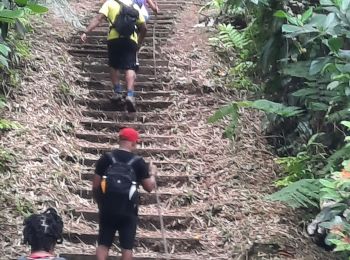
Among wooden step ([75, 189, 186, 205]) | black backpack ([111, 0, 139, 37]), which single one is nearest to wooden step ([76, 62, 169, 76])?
black backpack ([111, 0, 139, 37])

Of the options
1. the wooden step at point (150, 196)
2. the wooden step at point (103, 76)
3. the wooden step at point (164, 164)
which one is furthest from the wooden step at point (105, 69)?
the wooden step at point (150, 196)

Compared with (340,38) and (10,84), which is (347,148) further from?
(10,84)

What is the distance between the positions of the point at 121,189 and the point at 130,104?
3.60 metres

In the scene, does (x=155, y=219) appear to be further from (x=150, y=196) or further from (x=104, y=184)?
(x=104, y=184)

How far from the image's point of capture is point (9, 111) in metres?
8.51

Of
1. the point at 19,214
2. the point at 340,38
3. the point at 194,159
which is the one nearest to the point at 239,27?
the point at 194,159

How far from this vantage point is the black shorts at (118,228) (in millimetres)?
5812

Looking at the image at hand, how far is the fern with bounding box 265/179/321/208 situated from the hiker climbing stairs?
3.22 feet

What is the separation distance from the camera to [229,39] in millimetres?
10789

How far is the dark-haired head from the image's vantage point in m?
4.10

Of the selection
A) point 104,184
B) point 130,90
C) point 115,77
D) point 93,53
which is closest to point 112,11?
point 115,77

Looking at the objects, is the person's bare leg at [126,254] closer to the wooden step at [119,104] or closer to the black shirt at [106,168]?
the black shirt at [106,168]

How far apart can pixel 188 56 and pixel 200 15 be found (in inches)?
90.1

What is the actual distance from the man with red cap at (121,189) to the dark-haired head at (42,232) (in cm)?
144
